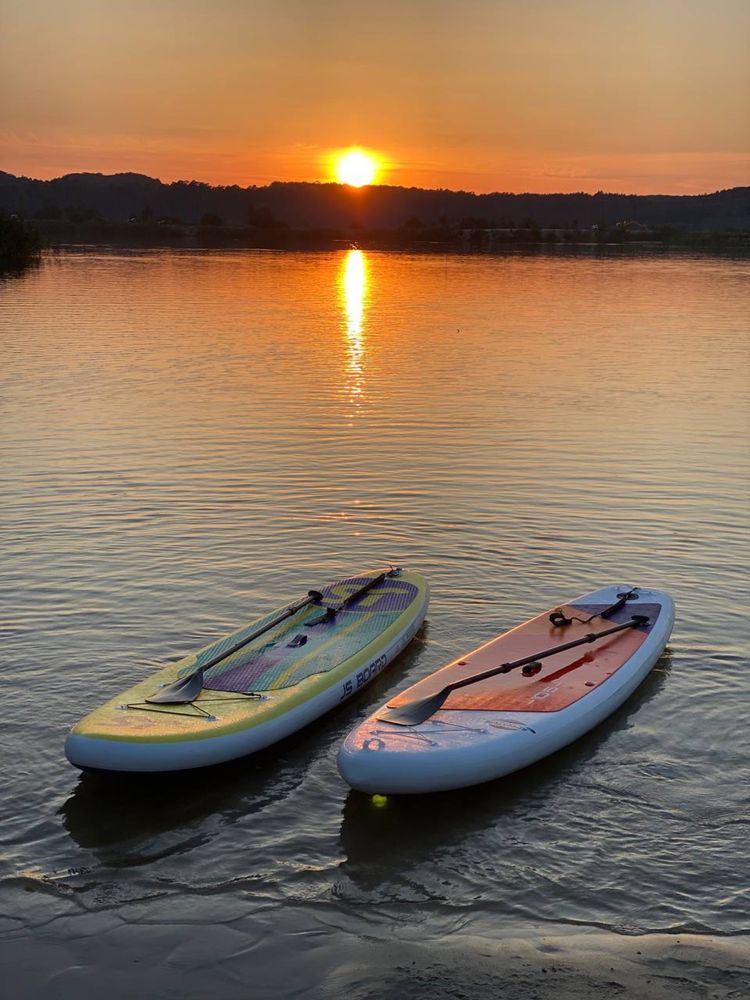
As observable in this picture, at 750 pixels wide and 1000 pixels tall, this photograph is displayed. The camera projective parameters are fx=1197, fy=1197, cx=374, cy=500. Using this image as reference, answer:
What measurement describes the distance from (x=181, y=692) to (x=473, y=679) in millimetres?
2583

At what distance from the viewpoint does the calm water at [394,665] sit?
7680 mm

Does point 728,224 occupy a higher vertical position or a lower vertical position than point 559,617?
higher

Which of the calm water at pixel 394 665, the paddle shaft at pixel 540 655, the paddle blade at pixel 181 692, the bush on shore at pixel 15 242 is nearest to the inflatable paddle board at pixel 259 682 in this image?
the paddle blade at pixel 181 692

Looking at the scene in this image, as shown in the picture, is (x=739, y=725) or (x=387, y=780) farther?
(x=739, y=725)

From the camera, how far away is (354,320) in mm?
46750

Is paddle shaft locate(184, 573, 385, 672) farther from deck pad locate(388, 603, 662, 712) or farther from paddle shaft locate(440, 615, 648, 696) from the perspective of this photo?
paddle shaft locate(440, 615, 648, 696)

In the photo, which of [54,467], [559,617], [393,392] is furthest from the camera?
[393,392]

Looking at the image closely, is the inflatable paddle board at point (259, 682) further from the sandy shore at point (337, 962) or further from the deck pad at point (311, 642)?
the sandy shore at point (337, 962)

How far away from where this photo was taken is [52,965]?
729 cm

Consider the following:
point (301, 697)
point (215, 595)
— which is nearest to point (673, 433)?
point (215, 595)

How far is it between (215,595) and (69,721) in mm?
3572

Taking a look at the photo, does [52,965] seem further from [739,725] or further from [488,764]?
[739,725]

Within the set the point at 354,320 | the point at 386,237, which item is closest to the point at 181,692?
the point at 354,320

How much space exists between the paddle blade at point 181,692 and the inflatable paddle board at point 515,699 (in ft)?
5.13
